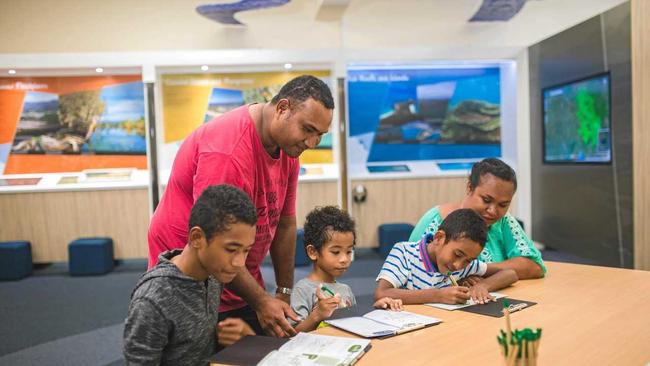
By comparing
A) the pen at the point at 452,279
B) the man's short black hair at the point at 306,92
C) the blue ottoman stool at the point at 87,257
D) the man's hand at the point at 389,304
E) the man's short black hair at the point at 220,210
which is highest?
the man's short black hair at the point at 306,92

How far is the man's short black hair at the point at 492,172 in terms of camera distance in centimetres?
245

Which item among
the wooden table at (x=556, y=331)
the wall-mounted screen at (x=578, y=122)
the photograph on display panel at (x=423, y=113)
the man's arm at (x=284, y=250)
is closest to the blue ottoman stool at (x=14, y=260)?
the photograph on display panel at (x=423, y=113)

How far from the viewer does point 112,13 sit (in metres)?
6.88

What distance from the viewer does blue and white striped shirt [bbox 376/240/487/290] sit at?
235 centimetres

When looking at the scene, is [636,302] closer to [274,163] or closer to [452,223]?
[452,223]

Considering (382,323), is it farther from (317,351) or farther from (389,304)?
(317,351)

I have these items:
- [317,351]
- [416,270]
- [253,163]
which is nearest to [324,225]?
[416,270]

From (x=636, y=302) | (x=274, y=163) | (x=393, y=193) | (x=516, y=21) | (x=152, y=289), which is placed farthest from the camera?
(x=516, y=21)

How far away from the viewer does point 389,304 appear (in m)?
2.09

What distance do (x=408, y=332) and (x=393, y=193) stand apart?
4949 millimetres

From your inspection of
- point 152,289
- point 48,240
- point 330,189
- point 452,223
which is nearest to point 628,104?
point 330,189

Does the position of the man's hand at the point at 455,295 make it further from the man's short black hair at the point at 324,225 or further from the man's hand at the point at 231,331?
the man's hand at the point at 231,331

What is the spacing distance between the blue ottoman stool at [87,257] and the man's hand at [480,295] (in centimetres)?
498

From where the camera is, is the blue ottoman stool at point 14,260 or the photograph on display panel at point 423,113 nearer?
the blue ottoman stool at point 14,260
